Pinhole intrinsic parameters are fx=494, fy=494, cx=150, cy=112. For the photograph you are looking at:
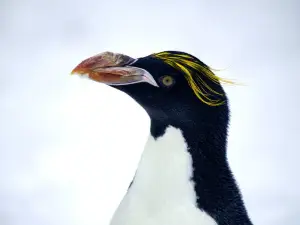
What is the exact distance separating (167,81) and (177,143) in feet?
1.04

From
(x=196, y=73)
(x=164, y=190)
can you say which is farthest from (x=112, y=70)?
(x=164, y=190)

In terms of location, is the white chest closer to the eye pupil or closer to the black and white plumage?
the black and white plumage

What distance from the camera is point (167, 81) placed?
2.47 m

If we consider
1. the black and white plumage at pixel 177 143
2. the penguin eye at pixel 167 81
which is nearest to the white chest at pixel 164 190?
the black and white plumage at pixel 177 143

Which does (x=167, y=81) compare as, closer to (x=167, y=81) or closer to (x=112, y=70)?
(x=167, y=81)

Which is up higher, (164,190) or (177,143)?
(177,143)

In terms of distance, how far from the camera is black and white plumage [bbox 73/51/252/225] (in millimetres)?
2285

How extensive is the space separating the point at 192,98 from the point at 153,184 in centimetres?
48

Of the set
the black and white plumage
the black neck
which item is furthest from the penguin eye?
the black neck

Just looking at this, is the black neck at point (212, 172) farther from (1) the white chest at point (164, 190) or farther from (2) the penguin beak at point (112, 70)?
(2) the penguin beak at point (112, 70)

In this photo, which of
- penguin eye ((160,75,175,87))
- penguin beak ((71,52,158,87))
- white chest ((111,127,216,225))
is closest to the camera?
white chest ((111,127,216,225))

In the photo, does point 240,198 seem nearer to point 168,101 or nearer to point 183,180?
point 183,180

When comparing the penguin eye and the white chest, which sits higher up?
the penguin eye

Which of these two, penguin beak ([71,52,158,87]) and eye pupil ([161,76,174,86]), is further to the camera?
eye pupil ([161,76,174,86])
